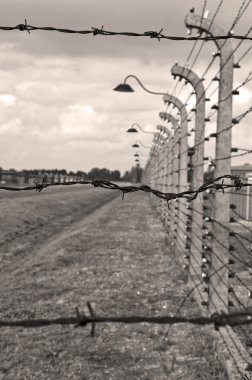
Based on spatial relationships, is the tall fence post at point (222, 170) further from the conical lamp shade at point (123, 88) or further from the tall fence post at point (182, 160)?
Result: the tall fence post at point (182, 160)

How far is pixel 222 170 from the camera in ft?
22.1

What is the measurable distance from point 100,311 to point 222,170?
305cm

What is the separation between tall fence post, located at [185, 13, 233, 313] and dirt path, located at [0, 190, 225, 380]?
2.53 feet

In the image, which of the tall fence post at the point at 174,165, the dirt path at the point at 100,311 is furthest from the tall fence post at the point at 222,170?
the tall fence post at the point at 174,165

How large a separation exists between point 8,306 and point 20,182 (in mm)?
65222

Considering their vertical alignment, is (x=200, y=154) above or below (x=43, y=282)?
above

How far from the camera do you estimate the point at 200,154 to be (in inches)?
356

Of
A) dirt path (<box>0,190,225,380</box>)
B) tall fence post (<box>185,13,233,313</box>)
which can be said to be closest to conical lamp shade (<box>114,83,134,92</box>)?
dirt path (<box>0,190,225,380</box>)

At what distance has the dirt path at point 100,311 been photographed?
20.0 ft

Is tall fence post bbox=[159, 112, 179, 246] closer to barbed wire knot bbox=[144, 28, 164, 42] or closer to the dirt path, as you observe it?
the dirt path

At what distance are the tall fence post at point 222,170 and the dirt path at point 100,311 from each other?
77cm

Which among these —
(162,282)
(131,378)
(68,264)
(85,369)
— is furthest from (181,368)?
(68,264)

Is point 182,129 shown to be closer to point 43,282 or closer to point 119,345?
point 43,282

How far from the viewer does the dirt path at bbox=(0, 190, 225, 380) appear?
6.09m
